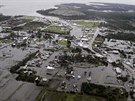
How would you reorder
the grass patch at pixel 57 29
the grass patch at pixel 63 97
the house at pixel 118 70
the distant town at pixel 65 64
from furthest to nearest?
the grass patch at pixel 57 29 < the house at pixel 118 70 < the distant town at pixel 65 64 < the grass patch at pixel 63 97

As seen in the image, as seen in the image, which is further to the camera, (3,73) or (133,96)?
(3,73)

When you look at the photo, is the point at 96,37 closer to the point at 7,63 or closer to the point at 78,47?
the point at 78,47

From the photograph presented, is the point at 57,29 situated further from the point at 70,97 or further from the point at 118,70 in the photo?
the point at 70,97

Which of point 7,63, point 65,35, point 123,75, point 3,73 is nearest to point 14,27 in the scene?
point 65,35

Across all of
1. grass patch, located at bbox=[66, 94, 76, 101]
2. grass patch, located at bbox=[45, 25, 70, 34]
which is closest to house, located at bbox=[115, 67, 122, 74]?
grass patch, located at bbox=[66, 94, 76, 101]

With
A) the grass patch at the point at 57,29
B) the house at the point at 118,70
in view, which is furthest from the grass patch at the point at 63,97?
the grass patch at the point at 57,29

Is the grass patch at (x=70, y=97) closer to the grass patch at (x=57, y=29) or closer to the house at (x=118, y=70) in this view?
the house at (x=118, y=70)

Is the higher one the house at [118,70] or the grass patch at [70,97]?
the house at [118,70]

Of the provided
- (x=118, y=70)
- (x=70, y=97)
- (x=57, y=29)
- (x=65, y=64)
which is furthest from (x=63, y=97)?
(x=57, y=29)

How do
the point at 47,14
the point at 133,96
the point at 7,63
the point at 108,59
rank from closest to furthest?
the point at 133,96, the point at 7,63, the point at 108,59, the point at 47,14
